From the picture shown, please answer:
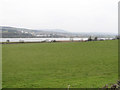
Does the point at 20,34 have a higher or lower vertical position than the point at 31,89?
higher

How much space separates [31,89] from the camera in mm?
4512

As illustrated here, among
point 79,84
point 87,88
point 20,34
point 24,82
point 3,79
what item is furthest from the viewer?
point 20,34

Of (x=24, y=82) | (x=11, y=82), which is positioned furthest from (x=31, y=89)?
(x=11, y=82)

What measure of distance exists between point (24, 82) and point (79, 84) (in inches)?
78.8

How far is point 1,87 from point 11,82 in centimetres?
63

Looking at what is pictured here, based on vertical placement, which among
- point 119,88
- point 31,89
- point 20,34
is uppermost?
point 20,34

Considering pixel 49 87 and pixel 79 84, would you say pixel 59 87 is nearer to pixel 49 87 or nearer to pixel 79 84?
pixel 49 87

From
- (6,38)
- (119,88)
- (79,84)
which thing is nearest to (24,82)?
(79,84)

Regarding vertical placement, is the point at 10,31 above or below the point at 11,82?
above

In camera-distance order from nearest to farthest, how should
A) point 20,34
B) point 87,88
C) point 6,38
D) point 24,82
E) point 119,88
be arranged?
point 119,88, point 87,88, point 24,82, point 6,38, point 20,34

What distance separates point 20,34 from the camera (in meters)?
32.8

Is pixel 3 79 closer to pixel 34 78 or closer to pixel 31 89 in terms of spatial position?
pixel 34 78

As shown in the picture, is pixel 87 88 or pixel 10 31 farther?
pixel 10 31

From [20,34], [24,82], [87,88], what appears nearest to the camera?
[87,88]
